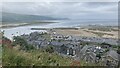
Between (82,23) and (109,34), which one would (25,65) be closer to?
(109,34)

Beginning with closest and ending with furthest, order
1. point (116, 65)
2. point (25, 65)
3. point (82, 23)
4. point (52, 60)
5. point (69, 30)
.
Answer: point (25, 65) < point (52, 60) < point (116, 65) < point (69, 30) < point (82, 23)

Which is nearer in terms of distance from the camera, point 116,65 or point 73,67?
point 73,67

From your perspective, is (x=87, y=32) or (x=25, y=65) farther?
(x=87, y=32)

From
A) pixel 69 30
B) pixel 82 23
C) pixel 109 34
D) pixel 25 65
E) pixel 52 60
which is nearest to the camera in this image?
pixel 25 65

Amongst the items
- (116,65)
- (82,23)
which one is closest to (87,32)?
(82,23)

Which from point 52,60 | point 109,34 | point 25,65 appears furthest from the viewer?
point 109,34

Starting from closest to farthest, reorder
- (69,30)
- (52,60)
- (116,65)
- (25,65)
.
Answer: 1. (25,65)
2. (52,60)
3. (116,65)
4. (69,30)

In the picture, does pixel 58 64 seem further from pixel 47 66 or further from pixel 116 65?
pixel 116 65

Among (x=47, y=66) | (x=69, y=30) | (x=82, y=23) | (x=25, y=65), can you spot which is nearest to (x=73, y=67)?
(x=47, y=66)

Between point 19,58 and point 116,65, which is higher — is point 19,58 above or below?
above
